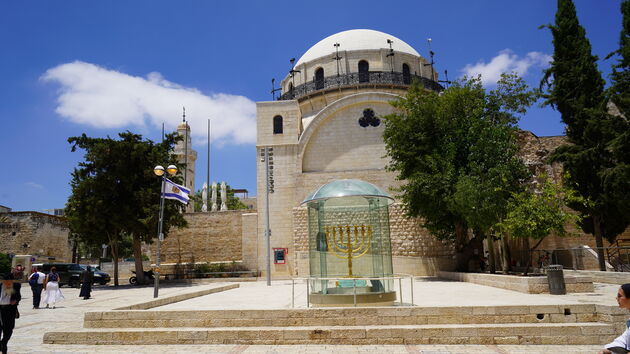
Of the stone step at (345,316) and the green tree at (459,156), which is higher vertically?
the green tree at (459,156)

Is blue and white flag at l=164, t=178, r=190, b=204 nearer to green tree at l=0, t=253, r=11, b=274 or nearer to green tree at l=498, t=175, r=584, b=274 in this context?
green tree at l=498, t=175, r=584, b=274

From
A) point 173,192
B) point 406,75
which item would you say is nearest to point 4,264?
point 173,192

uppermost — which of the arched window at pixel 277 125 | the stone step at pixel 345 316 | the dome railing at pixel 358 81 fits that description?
the dome railing at pixel 358 81

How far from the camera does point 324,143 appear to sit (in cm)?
2131

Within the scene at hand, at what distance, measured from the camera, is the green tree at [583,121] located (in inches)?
568

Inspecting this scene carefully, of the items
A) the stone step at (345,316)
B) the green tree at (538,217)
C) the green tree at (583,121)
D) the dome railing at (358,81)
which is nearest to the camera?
the stone step at (345,316)

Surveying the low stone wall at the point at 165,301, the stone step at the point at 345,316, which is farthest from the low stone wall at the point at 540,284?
the low stone wall at the point at 165,301

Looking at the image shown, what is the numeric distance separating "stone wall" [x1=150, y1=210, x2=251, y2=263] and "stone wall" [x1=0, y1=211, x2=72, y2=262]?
777 centimetres

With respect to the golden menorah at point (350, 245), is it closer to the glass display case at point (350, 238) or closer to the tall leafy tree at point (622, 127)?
the glass display case at point (350, 238)

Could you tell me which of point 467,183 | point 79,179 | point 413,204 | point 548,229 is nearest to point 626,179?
point 548,229

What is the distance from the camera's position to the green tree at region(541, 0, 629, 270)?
1443cm

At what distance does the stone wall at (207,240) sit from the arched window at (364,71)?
33.1 feet

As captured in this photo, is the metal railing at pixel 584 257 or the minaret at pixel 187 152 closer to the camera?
the metal railing at pixel 584 257

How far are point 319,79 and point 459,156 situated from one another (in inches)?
497
